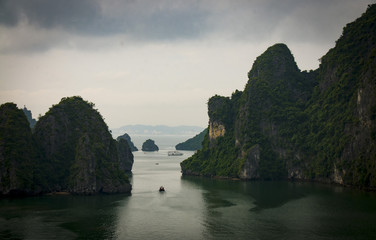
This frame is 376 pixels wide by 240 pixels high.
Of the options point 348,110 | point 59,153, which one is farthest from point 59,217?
point 348,110

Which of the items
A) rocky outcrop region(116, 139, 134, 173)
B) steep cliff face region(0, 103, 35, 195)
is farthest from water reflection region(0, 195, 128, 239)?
rocky outcrop region(116, 139, 134, 173)

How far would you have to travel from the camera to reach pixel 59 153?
88375 mm

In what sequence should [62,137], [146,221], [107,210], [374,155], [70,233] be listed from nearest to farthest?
[70,233] → [146,221] → [107,210] → [374,155] → [62,137]

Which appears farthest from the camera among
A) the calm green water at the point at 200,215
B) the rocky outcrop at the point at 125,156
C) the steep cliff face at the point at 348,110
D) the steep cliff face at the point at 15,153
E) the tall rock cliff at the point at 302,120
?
the rocky outcrop at the point at 125,156

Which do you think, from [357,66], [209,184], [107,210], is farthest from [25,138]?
[357,66]

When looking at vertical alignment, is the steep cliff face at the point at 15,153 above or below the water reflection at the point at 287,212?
above

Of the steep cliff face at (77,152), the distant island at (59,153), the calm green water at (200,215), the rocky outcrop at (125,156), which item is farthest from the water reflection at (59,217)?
the rocky outcrop at (125,156)

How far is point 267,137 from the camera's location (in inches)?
4656

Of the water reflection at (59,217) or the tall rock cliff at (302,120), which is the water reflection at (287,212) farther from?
the water reflection at (59,217)

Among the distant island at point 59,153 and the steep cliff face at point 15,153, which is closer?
the steep cliff face at point 15,153

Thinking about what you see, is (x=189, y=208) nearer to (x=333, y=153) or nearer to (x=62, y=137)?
(x=62, y=137)

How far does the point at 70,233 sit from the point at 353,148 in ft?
216

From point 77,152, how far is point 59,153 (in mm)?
5421

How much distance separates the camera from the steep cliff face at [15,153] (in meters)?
76.1
